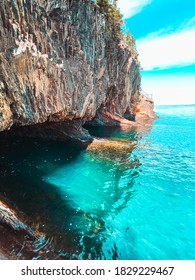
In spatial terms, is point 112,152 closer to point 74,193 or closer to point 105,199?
point 74,193

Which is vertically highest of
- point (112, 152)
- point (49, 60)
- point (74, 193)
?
point (49, 60)

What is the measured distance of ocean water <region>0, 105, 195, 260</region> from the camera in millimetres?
9914

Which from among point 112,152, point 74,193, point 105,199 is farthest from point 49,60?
point 112,152

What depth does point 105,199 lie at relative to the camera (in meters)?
13.9

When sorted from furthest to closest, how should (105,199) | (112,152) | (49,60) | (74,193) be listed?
1. (112,152)
2. (49,60)
3. (74,193)
4. (105,199)

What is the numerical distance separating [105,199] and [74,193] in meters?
2.21

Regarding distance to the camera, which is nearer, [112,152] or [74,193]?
[74,193]

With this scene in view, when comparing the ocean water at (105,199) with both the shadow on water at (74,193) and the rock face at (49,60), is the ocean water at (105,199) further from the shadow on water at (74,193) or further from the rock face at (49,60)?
the rock face at (49,60)

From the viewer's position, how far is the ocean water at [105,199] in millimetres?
9914

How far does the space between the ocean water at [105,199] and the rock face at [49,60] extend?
4.53 metres

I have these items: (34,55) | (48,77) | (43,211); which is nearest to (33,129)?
(48,77)

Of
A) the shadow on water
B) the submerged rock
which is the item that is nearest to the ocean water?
the shadow on water

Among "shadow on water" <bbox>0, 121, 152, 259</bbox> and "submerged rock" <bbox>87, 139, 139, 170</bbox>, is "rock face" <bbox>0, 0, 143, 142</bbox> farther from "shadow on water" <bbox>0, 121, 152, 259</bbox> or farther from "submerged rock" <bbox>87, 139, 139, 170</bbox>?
"submerged rock" <bbox>87, 139, 139, 170</bbox>

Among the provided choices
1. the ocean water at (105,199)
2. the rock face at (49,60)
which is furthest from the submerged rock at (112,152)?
the rock face at (49,60)
